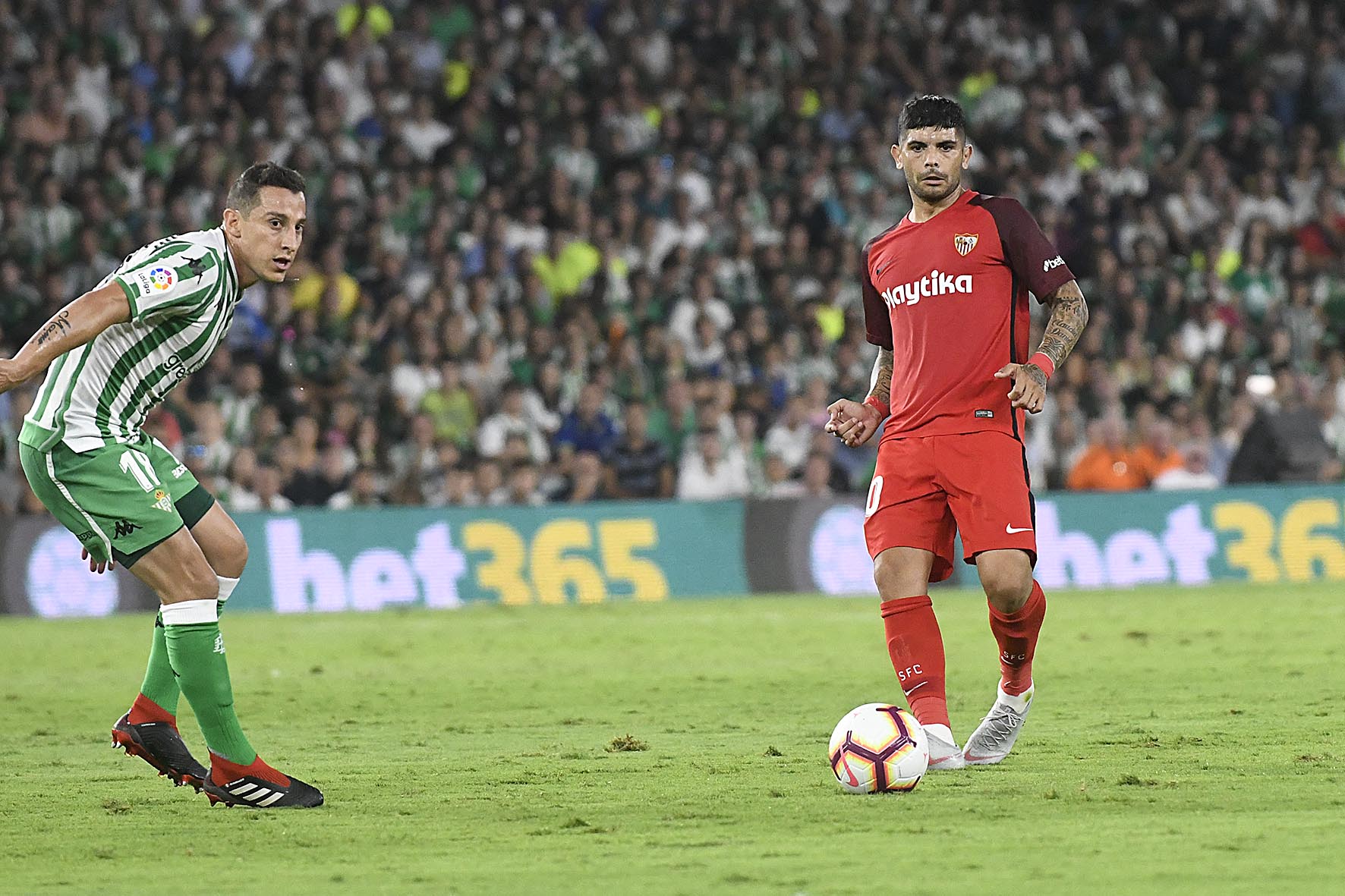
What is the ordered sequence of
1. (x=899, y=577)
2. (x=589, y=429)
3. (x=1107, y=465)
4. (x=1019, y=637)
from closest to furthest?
1. (x=899, y=577)
2. (x=1019, y=637)
3. (x=589, y=429)
4. (x=1107, y=465)

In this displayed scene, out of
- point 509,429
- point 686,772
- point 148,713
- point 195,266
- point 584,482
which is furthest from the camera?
point 509,429

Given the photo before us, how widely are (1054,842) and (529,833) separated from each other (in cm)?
156

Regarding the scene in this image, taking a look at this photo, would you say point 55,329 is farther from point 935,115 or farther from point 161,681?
point 935,115

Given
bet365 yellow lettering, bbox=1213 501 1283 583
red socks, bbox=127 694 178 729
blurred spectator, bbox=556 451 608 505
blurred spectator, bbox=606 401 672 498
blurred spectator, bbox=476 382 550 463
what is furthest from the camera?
blurred spectator, bbox=476 382 550 463

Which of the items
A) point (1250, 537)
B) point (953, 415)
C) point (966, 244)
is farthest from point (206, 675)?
point (1250, 537)

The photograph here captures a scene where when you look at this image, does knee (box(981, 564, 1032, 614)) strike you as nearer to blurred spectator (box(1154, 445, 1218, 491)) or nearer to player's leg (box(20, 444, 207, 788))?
player's leg (box(20, 444, 207, 788))

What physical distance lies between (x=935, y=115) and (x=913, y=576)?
1.70 meters

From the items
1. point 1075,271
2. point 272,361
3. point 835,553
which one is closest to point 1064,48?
point 1075,271

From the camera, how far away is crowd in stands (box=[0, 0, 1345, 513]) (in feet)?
58.1

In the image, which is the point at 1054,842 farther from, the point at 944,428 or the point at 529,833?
the point at 944,428

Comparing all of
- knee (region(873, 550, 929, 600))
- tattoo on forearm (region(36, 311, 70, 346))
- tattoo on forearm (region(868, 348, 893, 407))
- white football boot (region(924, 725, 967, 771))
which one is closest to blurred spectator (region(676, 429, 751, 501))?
tattoo on forearm (region(868, 348, 893, 407))

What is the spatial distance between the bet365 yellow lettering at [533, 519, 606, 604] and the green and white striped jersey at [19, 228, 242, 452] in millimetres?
9962

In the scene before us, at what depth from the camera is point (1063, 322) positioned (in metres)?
6.93

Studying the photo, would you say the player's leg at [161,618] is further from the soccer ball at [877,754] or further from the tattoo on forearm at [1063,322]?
the tattoo on forearm at [1063,322]
